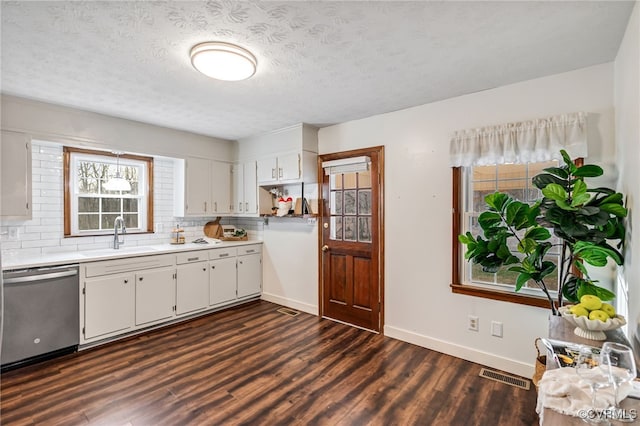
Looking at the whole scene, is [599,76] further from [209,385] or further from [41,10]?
[209,385]

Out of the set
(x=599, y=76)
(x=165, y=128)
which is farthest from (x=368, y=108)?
(x=165, y=128)

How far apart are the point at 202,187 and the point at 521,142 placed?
12.7 feet

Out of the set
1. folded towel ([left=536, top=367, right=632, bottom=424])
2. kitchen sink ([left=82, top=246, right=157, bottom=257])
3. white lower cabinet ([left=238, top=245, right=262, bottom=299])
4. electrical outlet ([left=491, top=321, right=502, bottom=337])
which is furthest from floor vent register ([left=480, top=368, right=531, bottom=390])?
kitchen sink ([left=82, top=246, right=157, bottom=257])

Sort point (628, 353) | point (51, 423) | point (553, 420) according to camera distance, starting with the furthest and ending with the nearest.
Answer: point (51, 423)
point (628, 353)
point (553, 420)

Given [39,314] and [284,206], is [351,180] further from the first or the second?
[39,314]

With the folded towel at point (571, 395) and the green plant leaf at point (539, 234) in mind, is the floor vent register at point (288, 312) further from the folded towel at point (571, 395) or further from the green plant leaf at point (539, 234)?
the folded towel at point (571, 395)

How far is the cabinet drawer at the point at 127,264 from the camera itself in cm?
317

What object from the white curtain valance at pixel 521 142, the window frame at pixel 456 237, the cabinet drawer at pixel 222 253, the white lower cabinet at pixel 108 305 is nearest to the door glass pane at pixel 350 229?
the window frame at pixel 456 237

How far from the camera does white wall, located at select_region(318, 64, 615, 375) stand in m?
2.48

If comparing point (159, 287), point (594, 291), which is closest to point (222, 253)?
point (159, 287)

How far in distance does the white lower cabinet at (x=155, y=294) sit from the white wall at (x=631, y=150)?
3.99 metres

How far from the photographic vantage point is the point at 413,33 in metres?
1.94

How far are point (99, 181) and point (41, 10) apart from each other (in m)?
2.55

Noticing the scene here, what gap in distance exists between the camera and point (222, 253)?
4.31m
